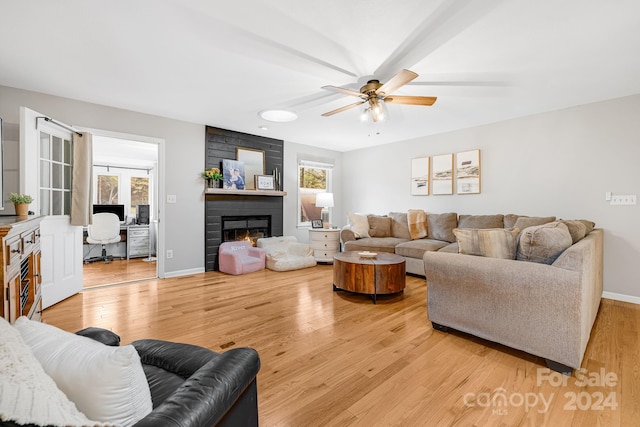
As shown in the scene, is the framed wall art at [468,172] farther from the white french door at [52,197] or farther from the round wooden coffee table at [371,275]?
the white french door at [52,197]

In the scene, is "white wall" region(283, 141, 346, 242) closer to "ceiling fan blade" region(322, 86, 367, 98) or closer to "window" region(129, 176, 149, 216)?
"ceiling fan blade" region(322, 86, 367, 98)

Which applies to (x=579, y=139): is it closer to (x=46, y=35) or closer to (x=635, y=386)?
(x=635, y=386)

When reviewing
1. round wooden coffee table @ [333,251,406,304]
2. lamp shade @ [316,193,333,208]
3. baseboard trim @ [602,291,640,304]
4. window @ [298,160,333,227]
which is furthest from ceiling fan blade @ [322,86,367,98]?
baseboard trim @ [602,291,640,304]

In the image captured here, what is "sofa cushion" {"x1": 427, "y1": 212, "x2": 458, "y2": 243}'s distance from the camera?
436cm

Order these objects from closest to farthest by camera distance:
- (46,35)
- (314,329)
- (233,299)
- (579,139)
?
(46,35)
(314,329)
(233,299)
(579,139)

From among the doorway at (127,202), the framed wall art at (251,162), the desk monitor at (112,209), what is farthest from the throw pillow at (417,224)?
the desk monitor at (112,209)

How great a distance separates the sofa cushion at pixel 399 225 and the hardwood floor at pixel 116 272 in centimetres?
399

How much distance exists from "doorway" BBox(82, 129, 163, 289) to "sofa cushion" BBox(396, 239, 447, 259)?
3703mm

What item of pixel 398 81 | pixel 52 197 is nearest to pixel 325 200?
pixel 398 81

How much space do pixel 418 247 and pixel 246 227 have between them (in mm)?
2929

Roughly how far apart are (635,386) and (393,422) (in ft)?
5.10

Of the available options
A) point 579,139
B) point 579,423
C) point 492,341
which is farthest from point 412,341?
point 579,139

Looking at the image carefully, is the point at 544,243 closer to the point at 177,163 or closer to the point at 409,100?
the point at 409,100

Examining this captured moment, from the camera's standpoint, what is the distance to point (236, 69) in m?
2.60
